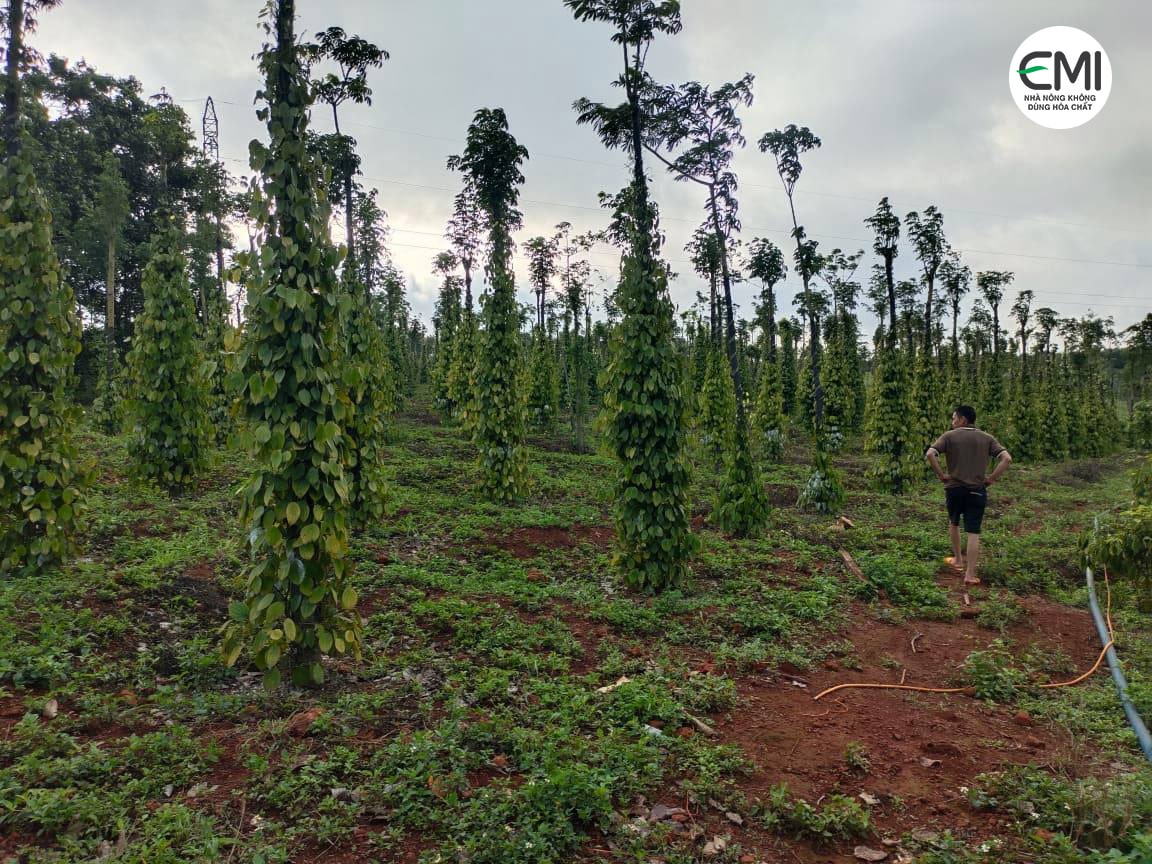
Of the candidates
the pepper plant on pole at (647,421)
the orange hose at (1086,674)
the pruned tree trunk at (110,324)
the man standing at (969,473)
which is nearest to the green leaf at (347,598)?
the pepper plant on pole at (647,421)

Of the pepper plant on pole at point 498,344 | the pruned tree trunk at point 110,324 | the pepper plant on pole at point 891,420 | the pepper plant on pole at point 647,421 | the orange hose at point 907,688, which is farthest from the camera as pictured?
the pruned tree trunk at point 110,324

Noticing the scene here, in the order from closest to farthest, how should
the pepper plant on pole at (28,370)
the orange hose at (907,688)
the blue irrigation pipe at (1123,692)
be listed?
1. the blue irrigation pipe at (1123,692)
2. the orange hose at (907,688)
3. the pepper plant on pole at (28,370)

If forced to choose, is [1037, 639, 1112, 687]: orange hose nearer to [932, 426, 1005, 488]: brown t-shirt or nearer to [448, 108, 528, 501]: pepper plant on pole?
[932, 426, 1005, 488]: brown t-shirt

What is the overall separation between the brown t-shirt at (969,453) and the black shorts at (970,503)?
0.09m

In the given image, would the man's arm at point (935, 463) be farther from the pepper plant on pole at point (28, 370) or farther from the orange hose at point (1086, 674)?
the pepper plant on pole at point (28, 370)

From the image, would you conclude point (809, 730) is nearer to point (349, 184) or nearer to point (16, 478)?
point (16, 478)

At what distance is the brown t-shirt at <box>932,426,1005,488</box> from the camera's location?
27.4 feet

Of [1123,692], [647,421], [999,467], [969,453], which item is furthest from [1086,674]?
[647,421]

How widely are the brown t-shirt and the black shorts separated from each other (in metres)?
0.09

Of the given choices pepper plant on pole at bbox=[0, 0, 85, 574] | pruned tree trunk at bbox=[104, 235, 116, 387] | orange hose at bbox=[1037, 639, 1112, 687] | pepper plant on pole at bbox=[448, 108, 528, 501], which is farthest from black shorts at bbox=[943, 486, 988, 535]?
pruned tree trunk at bbox=[104, 235, 116, 387]

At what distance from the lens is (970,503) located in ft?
27.6

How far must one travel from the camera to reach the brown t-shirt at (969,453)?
834 centimetres

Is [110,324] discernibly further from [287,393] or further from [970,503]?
[970,503]

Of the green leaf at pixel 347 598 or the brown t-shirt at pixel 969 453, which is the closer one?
the green leaf at pixel 347 598
